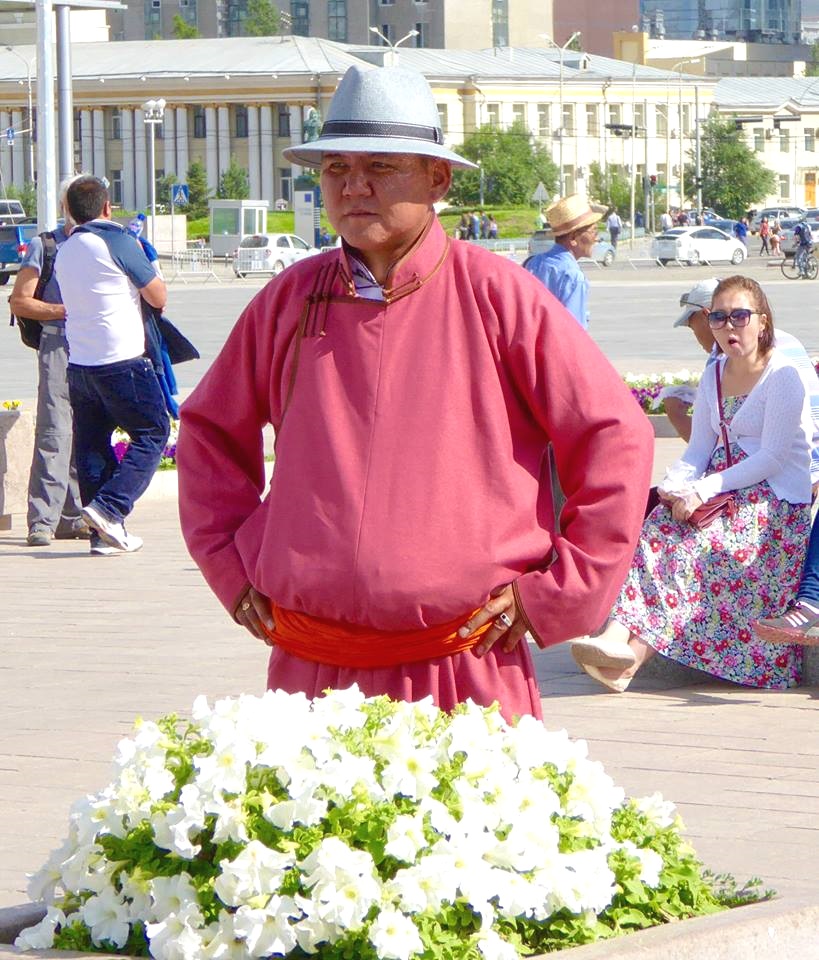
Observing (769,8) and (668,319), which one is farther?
(769,8)

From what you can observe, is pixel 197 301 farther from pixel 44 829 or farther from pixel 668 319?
pixel 44 829

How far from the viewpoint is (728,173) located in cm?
10344

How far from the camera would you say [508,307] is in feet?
11.2

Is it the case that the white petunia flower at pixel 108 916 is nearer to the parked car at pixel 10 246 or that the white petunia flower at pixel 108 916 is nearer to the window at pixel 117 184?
the parked car at pixel 10 246

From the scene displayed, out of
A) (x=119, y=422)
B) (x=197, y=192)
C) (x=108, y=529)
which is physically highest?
(x=197, y=192)

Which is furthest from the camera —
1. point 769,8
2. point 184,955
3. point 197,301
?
point 769,8

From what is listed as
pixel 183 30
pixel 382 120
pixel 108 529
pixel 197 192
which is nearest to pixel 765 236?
pixel 197 192

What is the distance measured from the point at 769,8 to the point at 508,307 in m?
189

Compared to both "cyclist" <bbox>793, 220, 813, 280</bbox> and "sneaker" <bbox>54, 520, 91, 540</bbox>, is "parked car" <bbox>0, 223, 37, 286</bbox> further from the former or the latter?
"sneaker" <bbox>54, 520, 91, 540</bbox>

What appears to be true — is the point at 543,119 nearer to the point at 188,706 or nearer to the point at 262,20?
the point at 262,20

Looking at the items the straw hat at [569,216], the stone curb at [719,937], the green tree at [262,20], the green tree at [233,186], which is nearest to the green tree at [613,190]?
the green tree at [233,186]

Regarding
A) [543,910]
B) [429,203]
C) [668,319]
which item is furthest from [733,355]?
[668,319]

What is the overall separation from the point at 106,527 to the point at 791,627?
13.3 feet

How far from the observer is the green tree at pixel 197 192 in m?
98.3
